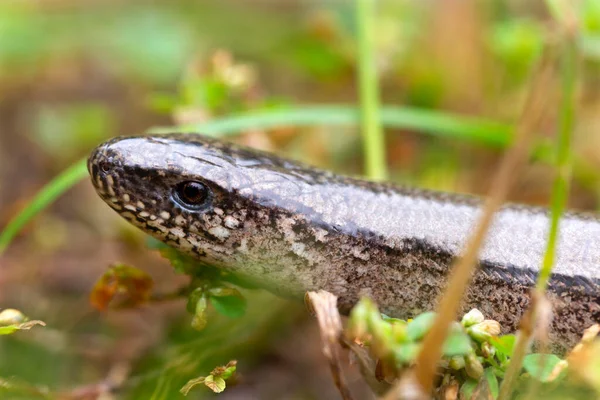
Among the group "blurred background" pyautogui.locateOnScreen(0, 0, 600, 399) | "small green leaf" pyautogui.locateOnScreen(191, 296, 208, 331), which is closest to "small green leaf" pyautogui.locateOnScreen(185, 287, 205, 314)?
"small green leaf" pyautogui.locateOnScreen(191, 296, 208, 331)

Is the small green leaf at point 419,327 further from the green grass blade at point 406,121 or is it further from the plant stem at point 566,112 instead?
the green grass blade at point 406,121

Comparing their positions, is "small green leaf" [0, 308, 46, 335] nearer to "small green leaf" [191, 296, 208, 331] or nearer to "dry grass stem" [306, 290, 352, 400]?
"small green leaf" [191, 296, 208, 331]

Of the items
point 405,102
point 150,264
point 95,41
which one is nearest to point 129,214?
point 150,264

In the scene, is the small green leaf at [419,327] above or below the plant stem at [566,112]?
below

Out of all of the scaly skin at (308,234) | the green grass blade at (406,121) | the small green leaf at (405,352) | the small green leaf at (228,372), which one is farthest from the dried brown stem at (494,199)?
the green grass blade at (406,121)

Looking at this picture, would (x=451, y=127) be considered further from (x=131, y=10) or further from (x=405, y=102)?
(x=131, y=10)

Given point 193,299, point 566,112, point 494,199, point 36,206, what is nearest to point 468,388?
point 494,199
